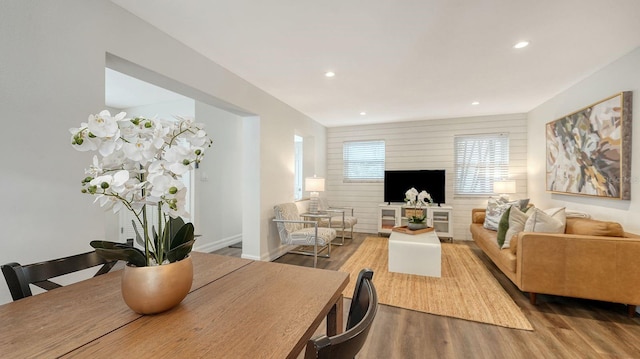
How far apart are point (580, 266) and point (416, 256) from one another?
1423 mm

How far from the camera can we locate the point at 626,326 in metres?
Answer: 2.14

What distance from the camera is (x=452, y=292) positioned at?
277 centimetres

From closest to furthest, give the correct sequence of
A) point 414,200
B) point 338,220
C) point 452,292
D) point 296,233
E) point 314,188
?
point 452,292
point 296,233
point 414,200
point 314,188
point 338,220

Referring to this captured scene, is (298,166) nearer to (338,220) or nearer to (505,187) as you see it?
(338,220)

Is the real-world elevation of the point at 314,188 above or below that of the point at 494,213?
above

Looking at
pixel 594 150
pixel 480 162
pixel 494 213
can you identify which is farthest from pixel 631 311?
pixel 480 162

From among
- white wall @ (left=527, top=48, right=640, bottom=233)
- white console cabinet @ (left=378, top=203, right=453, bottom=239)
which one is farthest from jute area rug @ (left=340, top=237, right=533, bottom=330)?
white wall @ (left=527, top=48, right=640, bottom=233)

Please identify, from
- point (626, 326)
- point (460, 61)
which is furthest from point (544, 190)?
point (460, 61)

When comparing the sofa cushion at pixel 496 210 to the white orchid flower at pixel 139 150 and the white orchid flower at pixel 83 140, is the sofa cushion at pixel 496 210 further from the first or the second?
the white orchid flower at pixel 83 140

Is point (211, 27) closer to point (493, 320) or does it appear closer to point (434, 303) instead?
point (434, 303)

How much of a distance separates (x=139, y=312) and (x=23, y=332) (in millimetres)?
276

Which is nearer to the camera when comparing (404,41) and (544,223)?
(404,41)

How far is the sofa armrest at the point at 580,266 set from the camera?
217 centimetres

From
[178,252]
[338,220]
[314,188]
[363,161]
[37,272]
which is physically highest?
[363,161]
